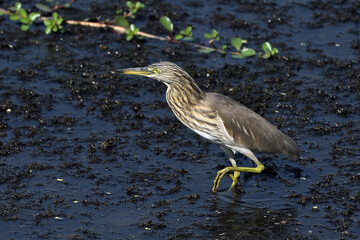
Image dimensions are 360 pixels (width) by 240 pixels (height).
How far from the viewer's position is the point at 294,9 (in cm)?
1274

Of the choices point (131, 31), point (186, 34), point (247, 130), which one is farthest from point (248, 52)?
point (247, 130)

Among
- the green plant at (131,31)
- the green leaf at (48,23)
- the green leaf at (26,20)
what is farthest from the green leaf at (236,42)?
the green leaf at (26,20)

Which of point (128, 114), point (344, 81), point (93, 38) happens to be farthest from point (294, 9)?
point (128, 114)

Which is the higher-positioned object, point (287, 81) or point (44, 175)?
point (287, 81)

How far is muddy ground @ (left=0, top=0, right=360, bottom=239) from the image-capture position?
7109 mm

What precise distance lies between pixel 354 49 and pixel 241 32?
1900 millimetres

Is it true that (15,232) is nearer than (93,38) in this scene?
Yes

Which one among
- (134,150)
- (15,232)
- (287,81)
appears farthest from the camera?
(287,81)

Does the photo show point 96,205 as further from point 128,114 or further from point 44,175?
point 128,114

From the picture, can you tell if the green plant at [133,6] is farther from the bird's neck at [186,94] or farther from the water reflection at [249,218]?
the water reflection at [249,218]

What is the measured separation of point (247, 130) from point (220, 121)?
357mm

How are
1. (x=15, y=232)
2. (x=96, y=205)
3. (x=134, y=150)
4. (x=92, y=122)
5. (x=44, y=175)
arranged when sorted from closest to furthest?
(x=15, y=232)
(x=96, y=205)
(x=44, y=175)
(x=134, y=150)
(x=92, y=122)

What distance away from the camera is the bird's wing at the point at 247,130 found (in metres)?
7.64

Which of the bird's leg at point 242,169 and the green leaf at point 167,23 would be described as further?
the green leaf at point 167,23
